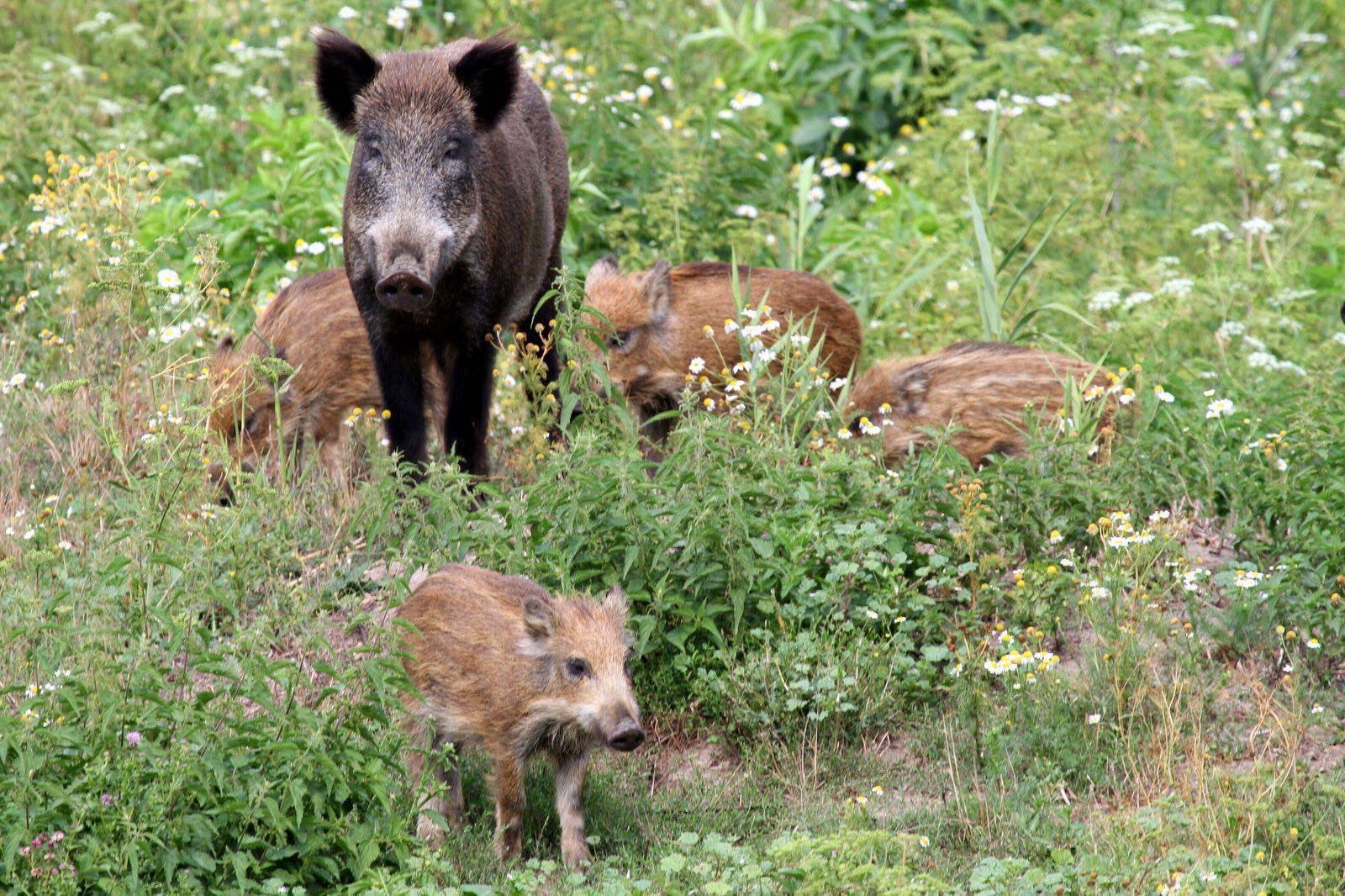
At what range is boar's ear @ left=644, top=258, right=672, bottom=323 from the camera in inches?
314

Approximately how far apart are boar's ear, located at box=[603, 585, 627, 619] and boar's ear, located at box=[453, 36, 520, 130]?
7.68ft

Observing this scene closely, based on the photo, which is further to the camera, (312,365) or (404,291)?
(312,365)

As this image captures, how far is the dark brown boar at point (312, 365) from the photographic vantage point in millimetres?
7633

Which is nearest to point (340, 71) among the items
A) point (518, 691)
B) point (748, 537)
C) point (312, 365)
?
point (312, 365)

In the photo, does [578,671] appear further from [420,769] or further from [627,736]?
[420,769]

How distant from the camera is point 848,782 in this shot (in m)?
5.41

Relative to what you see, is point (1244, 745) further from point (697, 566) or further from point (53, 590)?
point (53, 590)

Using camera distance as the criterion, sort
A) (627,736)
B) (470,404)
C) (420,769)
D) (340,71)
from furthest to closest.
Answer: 1. (470,404)
2. (340,71)
3. (420,769)
4. (627,736)

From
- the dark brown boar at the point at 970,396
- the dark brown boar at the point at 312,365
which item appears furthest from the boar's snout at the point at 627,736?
the dark brown boar at the point at 312,365

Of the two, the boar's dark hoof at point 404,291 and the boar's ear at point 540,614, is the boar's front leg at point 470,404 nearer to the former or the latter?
the boar's dark hoof at point 404,291

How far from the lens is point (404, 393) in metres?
6.84

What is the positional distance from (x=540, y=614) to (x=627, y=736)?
48 cm

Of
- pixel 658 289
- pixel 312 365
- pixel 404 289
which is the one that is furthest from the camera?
pixel 658 289

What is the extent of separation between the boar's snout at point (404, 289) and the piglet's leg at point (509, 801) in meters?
1.97
